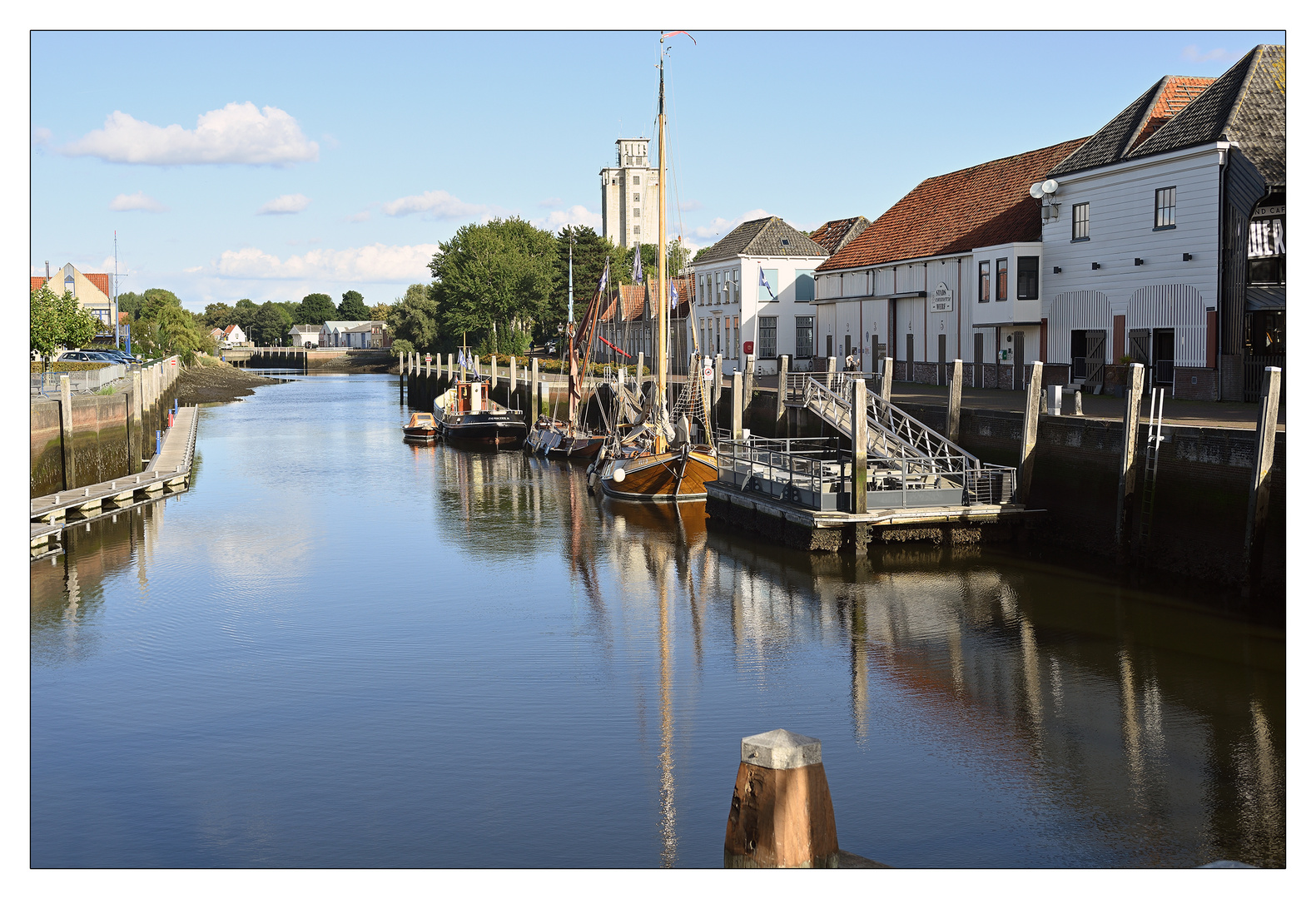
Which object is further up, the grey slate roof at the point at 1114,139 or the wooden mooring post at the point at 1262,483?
the grey slate roof at the point at 1114,139

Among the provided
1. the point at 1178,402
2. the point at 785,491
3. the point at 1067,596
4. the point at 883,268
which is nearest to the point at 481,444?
the point at 883,268

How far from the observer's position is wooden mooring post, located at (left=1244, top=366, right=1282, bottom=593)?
19.2 metres

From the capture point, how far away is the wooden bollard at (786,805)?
7121 millimetres

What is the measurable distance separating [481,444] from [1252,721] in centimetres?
4686

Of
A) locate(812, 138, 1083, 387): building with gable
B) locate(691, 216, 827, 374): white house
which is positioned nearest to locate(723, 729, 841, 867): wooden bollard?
locate(812, 138, 1083, 387): building with gable

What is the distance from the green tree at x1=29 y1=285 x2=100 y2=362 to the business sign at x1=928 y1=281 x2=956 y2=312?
121 feet

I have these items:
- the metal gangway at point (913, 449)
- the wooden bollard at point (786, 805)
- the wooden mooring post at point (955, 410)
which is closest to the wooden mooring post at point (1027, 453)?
the metal gangway at point (913, 449)

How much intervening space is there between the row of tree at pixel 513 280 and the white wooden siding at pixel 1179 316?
73200mm

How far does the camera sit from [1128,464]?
2266 cm

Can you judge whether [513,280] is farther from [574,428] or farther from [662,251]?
[662,251]

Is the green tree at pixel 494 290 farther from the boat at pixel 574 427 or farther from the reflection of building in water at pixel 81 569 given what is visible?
the reflection of building in water at pixel 81 569

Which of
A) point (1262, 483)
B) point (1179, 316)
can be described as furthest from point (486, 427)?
point (1262, 483)

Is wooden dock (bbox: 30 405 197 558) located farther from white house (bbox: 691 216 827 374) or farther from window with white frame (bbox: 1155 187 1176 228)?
window with white frame (bbox: 1155 187 1176 228)

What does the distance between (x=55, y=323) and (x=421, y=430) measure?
17.4 m
